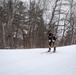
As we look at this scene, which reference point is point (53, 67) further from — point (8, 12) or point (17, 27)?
point (17, 27)

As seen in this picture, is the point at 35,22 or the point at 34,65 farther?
the point at 35,22

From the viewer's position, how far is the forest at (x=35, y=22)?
2384 centimetres

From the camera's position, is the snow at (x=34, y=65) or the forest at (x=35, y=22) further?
the forest at (x=35, y=22)

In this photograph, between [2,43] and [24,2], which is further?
[24,2]

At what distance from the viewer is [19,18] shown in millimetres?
27047

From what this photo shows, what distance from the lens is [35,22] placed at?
26422 mm

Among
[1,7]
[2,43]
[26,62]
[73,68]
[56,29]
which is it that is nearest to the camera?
[73,68]

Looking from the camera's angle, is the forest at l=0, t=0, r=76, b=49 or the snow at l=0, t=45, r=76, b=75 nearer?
the snow at l=0, t=45, r=76, b=75

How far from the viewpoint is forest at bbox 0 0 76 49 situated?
78.2 ft

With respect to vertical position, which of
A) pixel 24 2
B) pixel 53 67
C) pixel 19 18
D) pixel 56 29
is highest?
pixel 24 2

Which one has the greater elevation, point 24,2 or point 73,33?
point 24,2

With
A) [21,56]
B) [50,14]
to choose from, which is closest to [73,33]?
[50,14]

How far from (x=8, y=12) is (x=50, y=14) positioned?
23.6 feet

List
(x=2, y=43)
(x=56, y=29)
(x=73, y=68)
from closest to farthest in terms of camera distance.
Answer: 1. (x=73, y=68)
2. (x=2, y=43)
3. (x=56, y=29)
